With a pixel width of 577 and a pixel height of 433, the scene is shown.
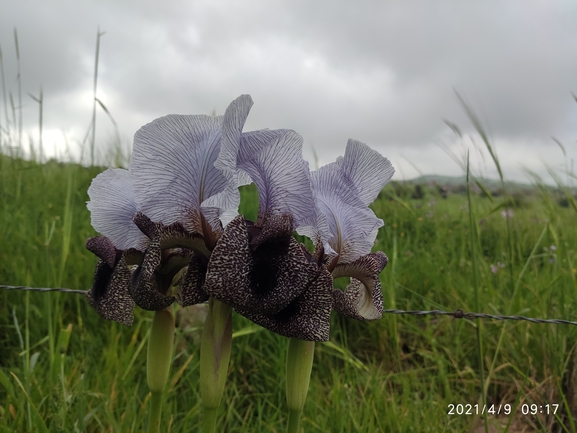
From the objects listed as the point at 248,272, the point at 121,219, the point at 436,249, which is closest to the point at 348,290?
the point at 248,272

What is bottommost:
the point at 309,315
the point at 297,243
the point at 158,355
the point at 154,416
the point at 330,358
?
the point at 330,358

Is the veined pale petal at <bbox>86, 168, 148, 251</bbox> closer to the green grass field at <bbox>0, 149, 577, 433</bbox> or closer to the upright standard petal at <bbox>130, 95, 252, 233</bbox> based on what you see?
the upright standard petal at <bbox>130, 95, 252, 233</bbox>

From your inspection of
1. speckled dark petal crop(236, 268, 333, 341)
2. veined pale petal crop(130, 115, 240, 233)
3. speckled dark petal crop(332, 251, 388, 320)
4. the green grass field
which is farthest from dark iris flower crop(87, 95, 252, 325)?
the green grass field

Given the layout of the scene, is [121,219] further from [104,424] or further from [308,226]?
[104,424]

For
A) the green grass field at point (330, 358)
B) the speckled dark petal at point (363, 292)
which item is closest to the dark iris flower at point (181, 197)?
the speckled dark petal at point (363, 292)

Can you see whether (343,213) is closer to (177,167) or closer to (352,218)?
(352,218)

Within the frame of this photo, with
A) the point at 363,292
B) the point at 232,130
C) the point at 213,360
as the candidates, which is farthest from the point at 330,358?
the point at 232,130

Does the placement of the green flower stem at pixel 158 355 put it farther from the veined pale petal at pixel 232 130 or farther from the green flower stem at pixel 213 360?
the veined pale petal at pixel 232 130
